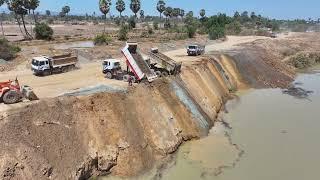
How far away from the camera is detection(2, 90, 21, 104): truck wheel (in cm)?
2780

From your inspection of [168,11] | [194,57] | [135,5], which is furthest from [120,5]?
[194,57]

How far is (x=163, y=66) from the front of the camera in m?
43.4

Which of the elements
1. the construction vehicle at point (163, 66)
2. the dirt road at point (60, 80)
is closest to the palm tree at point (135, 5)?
the dirt road at point (60, 80)

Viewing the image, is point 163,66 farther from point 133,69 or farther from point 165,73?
point 133,69

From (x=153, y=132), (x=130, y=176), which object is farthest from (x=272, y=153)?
(x=130, y=176)

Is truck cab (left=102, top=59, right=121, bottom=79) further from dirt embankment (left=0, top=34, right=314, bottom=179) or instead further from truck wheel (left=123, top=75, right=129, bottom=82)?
dirt embankment (left=0, top=34, right=314, bottom=179)

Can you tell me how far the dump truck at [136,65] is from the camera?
3700cm

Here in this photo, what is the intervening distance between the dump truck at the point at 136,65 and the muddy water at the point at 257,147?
305 inches

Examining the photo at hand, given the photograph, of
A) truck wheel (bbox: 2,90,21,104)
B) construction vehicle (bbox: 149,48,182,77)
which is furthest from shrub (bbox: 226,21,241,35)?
truck wheel (bbox: 2,90,21,104)

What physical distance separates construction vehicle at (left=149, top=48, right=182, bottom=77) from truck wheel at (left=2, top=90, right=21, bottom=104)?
52.1 feet

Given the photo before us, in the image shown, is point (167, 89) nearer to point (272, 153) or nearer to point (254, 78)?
point (272, 153)

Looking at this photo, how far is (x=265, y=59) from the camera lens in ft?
229

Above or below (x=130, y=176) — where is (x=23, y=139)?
above

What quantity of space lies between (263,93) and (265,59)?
17264mm
